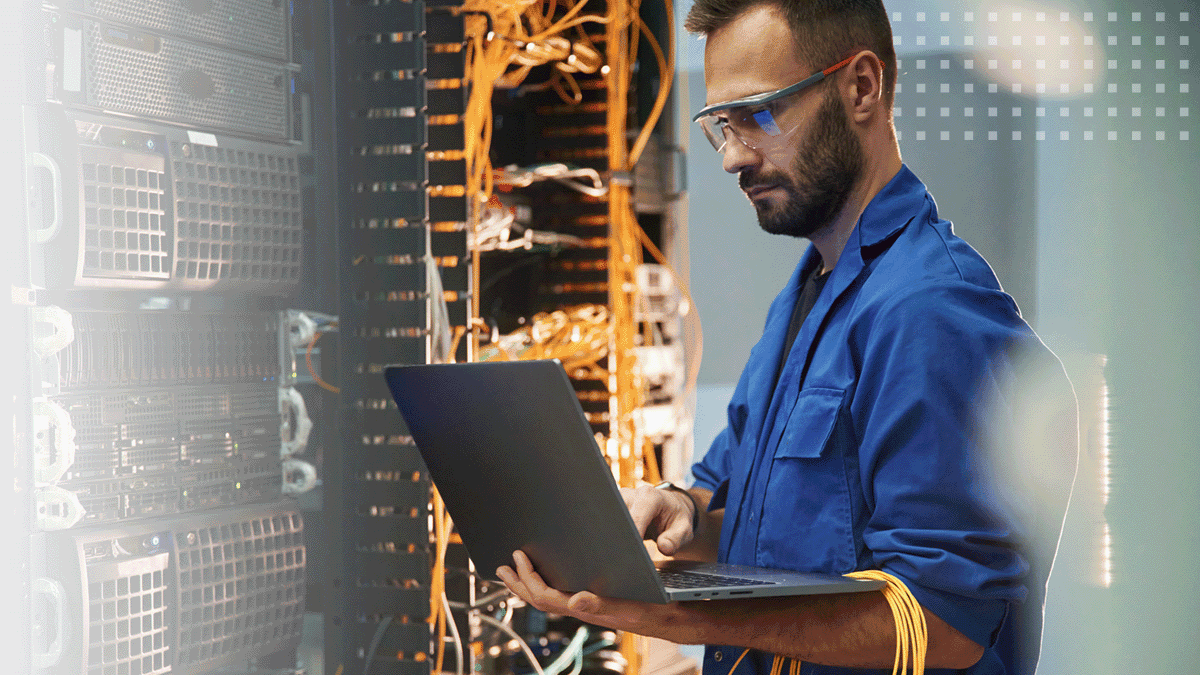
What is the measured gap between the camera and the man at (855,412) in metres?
0.94

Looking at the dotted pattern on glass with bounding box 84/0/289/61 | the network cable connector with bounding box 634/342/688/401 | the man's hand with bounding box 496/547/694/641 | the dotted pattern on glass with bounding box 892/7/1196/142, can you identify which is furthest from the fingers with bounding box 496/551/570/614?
the dotted pattern on glass with bounding box 892/7/1196/142

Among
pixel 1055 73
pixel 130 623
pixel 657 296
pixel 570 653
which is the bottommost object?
pixel 570 653

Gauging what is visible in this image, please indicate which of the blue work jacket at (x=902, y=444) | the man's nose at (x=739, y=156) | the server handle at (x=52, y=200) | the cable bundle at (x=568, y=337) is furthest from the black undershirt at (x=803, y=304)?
the cable bundle at (x=568, y=337)

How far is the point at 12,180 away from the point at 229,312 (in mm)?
346

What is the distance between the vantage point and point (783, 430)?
44.8 inches

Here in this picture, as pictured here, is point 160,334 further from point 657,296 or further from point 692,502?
point 657,296

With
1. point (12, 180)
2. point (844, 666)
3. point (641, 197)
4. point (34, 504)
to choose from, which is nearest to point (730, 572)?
point (844, 666)

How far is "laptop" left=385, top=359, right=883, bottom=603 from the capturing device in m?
0.86

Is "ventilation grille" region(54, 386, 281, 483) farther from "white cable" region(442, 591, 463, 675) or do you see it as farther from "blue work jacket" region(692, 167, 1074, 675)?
"blue work jacket" region(692, 167, 1074, 675)

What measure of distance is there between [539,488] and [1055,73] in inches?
85.7

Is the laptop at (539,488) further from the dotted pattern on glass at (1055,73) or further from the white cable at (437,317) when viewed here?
the dotted pattern on glass at (1055,73)

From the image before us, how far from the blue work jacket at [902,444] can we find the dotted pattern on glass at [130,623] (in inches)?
27.3

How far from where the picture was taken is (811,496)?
1.07 metres

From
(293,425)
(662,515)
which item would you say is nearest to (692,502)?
(662,515)
